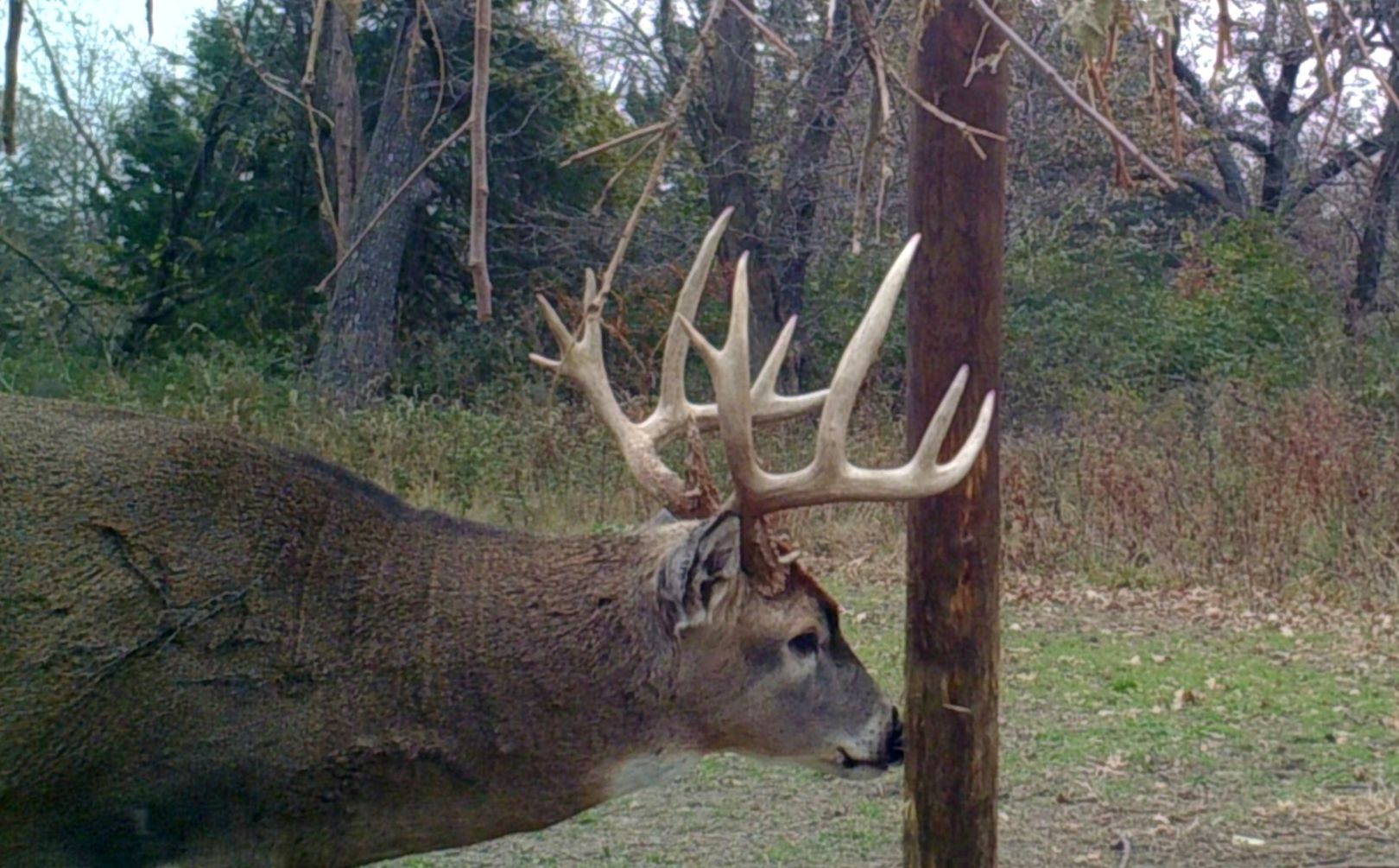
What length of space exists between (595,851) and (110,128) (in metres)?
19.5

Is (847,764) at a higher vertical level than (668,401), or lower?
lower

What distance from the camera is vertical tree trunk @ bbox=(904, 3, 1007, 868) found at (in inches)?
186

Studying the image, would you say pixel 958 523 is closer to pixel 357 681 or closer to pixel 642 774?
pixel 642 774

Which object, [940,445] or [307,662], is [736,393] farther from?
[307,662]

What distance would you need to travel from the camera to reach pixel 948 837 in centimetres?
486

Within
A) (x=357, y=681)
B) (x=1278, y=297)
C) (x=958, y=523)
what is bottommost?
(x=357, y=681)

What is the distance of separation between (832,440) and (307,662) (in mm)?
1546

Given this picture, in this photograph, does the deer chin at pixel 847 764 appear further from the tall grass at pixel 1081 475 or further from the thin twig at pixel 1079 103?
the tall grass at pixel 1081 475

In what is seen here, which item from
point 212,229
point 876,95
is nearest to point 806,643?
point 876,95

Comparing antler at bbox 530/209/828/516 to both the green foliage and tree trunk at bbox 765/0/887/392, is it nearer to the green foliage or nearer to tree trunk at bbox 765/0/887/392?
tree trunk at bbox 765/0/887/392

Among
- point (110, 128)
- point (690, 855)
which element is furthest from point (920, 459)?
point (110, 128)

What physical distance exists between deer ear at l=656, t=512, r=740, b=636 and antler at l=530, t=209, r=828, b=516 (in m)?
0.43

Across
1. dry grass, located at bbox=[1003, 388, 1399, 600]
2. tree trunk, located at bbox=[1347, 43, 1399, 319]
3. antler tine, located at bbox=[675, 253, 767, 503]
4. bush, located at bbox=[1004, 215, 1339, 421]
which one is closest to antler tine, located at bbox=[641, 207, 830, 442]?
antler tine, located at bbox=[675, 253, 767, 503]

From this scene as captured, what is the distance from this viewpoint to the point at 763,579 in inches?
196
